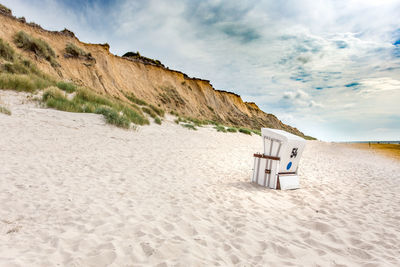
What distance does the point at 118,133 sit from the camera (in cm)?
941

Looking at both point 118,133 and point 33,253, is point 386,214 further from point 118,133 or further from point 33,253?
point 118,133

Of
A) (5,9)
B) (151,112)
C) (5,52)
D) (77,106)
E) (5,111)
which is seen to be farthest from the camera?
(5,9)

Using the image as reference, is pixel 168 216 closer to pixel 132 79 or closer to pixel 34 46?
pixel 34 46

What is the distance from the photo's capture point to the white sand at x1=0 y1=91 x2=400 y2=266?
221cm

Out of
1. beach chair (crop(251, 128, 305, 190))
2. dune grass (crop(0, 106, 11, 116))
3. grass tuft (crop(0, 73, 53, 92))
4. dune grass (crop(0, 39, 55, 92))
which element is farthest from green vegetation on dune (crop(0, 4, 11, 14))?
beach chair (crop(251, 128, 305, 190))

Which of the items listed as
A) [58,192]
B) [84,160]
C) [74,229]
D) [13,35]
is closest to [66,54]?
[13,35]

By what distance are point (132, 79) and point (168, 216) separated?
2827 cm

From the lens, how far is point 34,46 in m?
16.3

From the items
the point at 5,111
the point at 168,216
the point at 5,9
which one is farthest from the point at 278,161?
the point at 5,9

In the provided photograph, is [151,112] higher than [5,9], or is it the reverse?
[5,9]

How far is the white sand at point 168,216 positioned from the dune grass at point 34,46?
13.8m

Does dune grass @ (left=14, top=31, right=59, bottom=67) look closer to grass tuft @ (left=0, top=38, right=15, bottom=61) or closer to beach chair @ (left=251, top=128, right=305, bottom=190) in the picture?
grass tuft @ (left=0, top=38, right=15, bottom=61)

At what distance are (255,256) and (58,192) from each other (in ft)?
11.2

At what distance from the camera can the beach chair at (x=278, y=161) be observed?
514 cm
